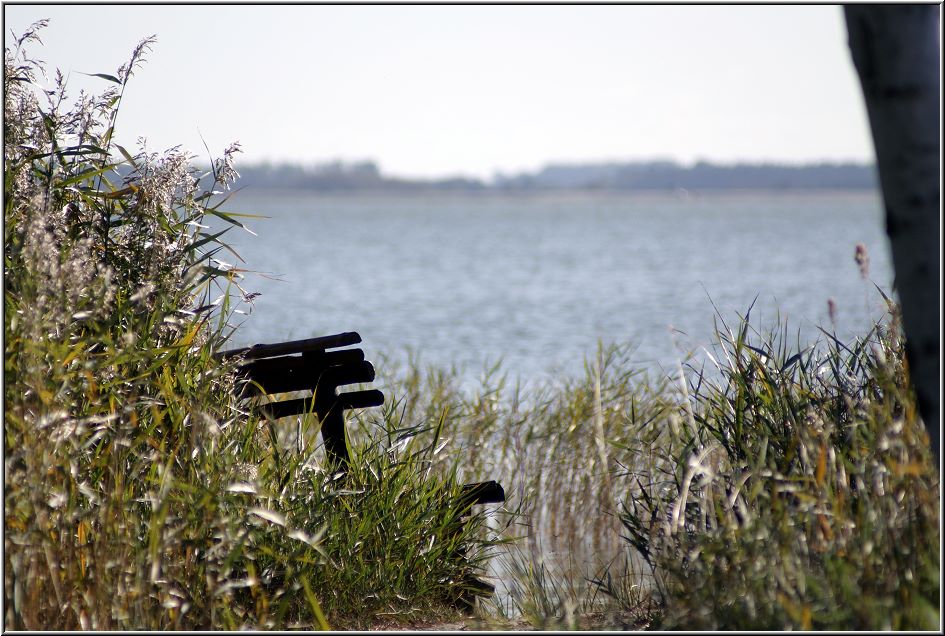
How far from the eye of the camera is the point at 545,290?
35812mm

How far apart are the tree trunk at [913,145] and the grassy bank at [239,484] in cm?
42

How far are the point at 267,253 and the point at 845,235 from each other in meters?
41.1

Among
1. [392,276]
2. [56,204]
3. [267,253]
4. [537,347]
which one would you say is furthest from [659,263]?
[56,204]

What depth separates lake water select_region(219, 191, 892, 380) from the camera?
781 inches

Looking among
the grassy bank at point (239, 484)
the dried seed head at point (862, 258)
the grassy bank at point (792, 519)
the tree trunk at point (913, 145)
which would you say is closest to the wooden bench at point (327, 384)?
the grassy bank at point (239, 484)

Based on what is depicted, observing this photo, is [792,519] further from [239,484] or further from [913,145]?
[239,484]

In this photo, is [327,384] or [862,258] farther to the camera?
[327,384]

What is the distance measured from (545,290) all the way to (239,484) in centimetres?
3245

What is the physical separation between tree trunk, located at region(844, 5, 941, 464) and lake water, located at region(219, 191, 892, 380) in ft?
6.17

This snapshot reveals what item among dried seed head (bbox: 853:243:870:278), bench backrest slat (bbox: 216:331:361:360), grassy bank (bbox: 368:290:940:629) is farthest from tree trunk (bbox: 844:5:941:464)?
bench backrest slat (bbox: 216:331:361:360)

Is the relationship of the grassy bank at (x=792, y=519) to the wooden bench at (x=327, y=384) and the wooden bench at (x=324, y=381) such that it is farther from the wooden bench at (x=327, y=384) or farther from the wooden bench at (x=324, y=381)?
the wooden bench at (x=324, y=381)

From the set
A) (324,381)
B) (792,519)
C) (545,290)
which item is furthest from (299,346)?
(545,290)

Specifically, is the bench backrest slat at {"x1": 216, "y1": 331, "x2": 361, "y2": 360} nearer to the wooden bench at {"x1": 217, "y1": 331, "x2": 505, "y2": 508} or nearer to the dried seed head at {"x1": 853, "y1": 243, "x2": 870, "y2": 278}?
the wooden bench at {"x1": 217, "y1": 331, "x2": 505, "y2": 508}

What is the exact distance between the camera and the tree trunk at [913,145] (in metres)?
2.66
